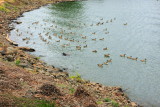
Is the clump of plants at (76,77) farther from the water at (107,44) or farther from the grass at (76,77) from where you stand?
the water at (107,44)

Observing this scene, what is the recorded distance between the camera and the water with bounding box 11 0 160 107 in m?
30.4

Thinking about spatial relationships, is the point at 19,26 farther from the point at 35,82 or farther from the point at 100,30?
the point at 35,82

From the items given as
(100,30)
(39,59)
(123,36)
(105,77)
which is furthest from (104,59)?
(100,30)

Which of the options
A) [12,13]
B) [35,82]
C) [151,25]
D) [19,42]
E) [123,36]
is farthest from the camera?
[12,13]

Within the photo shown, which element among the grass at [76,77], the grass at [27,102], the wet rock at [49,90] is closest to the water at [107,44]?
the grass at [76,77]

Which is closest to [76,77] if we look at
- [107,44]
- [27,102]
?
[27,102]

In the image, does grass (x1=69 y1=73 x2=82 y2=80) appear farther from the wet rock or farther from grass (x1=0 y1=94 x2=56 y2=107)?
grass (x1=0 y1=94 x2=56 y2=107)

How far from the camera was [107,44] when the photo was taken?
44.2 meters

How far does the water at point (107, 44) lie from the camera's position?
30438mm

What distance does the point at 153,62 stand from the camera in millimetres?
36688

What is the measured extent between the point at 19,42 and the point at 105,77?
20314mm

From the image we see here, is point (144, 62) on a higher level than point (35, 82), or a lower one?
lower

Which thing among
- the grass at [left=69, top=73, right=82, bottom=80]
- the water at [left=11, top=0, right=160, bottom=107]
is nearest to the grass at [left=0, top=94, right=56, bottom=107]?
the grass at [left=69, top=73, right=82, bottom=80]

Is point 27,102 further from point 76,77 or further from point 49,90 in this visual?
point 76,77
